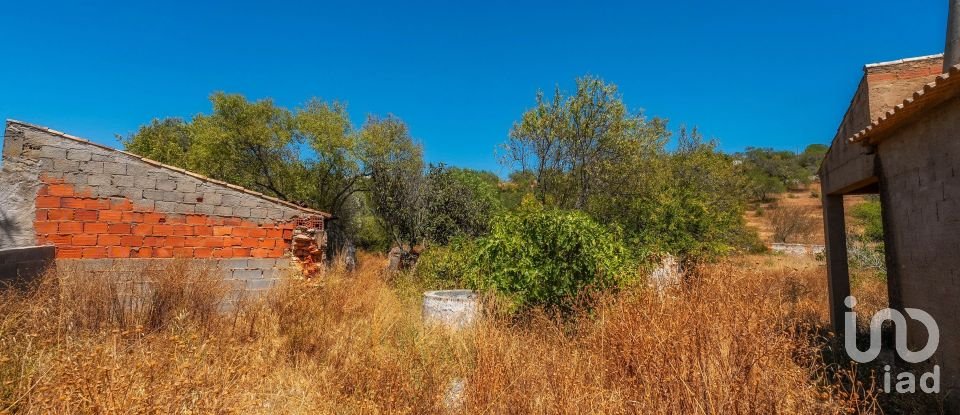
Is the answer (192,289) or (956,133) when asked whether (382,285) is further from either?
(956,133)

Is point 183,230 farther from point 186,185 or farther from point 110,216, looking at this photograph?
point 110,216

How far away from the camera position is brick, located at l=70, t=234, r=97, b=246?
6754 mm

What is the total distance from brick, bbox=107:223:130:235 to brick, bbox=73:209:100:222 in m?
0.23

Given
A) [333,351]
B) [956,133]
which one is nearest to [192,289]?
[333,351]

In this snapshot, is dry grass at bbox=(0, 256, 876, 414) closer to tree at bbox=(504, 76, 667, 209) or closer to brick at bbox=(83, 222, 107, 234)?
brick at bbox=(83, 222, 107, 234)

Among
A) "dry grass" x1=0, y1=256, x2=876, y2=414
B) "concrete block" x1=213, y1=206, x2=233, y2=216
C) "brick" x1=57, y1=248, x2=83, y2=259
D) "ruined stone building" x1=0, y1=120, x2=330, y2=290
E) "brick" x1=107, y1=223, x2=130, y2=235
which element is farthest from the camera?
"concrete block" x1=213, y1=206, x2=233, y2=216

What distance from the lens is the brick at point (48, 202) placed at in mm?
6603

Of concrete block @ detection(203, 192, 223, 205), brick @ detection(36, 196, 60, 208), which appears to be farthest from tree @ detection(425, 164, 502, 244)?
brick @ detection(36, 196, 60, 208)

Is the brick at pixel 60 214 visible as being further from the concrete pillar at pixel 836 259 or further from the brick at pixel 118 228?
the concrete pillar at pixel 836 259

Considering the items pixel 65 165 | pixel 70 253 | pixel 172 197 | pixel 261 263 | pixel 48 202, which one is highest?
pixel 65 165

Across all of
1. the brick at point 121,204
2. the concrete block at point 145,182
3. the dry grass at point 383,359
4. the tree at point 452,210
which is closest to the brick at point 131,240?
the brick at point 121,204

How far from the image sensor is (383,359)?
181 inches

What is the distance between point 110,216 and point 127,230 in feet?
1.02

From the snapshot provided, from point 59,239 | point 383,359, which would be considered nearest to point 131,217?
point 59,239
